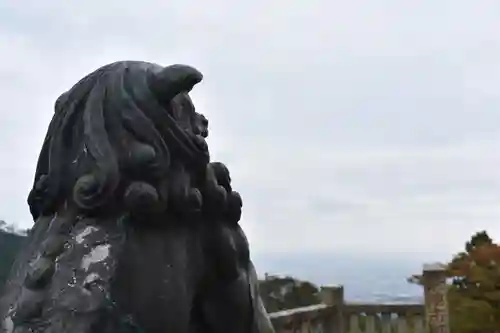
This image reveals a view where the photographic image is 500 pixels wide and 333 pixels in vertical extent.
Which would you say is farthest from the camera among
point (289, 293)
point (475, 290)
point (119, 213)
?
point (289, 293)

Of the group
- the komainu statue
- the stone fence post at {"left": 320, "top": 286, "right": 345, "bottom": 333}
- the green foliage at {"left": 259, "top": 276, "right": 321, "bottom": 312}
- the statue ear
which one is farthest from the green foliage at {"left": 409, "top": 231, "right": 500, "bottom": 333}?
the statue ear

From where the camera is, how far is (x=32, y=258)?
1.16 m

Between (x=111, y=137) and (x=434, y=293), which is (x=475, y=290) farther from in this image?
(x=111, y=137)

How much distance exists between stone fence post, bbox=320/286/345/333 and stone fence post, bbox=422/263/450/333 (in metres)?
0.89

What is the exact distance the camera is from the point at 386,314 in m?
7.49

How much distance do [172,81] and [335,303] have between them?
21.0 ft

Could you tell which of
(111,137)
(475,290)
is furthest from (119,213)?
(475,290)

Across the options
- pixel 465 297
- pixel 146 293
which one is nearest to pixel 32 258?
pixel 146 293

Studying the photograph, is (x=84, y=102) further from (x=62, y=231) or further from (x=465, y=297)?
(x=465, y=297)

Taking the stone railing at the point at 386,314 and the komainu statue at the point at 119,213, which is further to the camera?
the stone railing at the point at 386,314

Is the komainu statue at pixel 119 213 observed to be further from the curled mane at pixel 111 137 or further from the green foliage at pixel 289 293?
the green foliage at pixel 289 293

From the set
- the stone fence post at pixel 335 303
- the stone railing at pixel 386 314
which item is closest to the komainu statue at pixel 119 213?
the stone railing at pixel 386 314

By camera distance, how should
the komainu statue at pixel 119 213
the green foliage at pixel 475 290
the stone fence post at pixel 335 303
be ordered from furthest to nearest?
1. the stone fence post at pixel 335 303
2. the green foliage at pixel 475 290
3. the komainu statue at pixel 119 213

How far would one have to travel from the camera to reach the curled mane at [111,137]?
117cm
